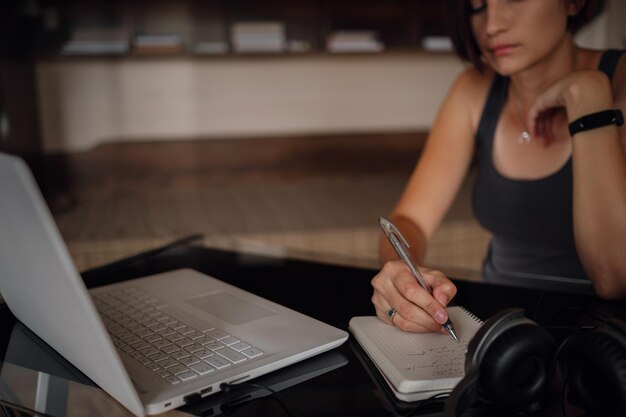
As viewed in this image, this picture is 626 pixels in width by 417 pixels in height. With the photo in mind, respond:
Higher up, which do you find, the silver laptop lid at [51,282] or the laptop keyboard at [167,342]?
the silver laptop lid at [51,282]

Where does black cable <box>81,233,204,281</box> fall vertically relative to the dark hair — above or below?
below

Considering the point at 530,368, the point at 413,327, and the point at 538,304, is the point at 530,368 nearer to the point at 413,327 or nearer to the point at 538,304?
the point at 413,327

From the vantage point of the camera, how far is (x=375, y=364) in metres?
0.60

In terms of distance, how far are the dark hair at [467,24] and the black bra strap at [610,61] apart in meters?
0.08

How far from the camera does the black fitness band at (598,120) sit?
928mm

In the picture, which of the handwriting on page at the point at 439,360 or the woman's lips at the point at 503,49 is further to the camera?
the woman's lips at the point at 503,49

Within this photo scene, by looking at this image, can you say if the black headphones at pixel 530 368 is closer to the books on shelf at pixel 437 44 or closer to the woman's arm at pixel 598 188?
the woman's arm at pixel 598 188

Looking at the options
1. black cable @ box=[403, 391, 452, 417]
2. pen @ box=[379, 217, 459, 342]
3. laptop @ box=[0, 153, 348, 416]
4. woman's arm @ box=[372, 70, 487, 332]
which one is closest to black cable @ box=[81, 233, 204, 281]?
laptop @ box=[0, 153, 348, 416]

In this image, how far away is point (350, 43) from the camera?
9.64ft

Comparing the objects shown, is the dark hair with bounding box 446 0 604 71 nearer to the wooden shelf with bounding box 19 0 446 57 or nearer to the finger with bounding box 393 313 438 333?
the finger with bounding box 393 313 438 333

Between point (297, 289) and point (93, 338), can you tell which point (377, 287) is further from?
point (93, 338)

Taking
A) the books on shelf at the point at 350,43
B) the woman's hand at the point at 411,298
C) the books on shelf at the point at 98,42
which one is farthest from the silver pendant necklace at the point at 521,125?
the books on shelf at the point at 98,42

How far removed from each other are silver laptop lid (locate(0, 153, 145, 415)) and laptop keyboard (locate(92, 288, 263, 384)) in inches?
2.0

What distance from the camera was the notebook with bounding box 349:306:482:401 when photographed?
0.53 m
